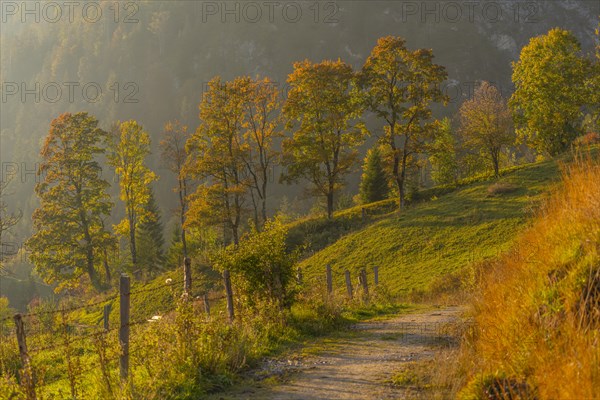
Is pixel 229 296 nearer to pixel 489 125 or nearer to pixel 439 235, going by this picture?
pixel 439 235

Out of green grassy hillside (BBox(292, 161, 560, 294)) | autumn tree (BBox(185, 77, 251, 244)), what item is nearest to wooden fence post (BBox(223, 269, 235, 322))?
green grassy hillside (BBox(292, 161, 560, 294))

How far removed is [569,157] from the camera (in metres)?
40.8

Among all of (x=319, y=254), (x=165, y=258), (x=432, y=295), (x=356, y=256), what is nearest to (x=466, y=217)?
(x=356, y=256)

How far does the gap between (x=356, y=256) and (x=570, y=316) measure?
29750 millimetres

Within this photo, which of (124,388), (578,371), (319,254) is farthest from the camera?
(319,254)

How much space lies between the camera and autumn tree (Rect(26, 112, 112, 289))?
40969mm

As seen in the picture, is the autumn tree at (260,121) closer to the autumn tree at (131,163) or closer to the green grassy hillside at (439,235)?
the green grassy hillside at (439,235)

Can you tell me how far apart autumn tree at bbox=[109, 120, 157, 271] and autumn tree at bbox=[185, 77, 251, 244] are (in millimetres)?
7097

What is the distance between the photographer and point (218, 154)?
42719 mm

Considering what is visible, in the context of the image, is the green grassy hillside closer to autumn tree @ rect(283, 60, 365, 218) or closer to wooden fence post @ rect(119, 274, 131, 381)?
autumn tree @ rect(283, 60, 365, 218)

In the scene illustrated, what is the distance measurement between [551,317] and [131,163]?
45255 mm

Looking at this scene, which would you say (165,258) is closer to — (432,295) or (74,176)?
(74,176)

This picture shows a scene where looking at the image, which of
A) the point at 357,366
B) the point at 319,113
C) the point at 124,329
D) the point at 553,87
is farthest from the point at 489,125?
the point at 124,329

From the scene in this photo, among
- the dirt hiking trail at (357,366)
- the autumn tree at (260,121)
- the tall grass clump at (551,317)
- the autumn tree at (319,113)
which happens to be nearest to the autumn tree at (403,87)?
the autumn tree at (319,113)
